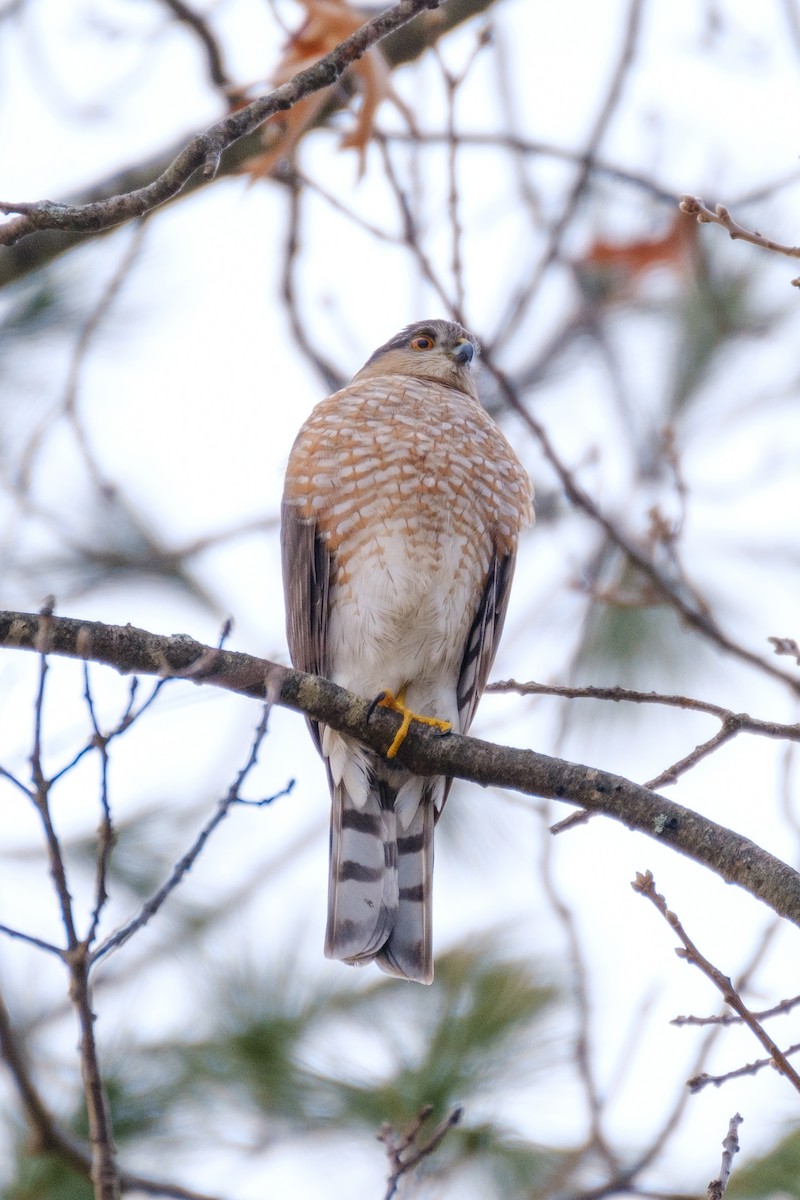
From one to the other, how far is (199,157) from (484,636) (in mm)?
2236

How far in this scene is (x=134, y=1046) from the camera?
4363mm

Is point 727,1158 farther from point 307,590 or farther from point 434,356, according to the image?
point 434,356

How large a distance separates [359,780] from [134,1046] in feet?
3.52

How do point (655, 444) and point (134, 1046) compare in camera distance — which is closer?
point (134, 1046)

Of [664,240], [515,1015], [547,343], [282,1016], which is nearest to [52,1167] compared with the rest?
[282,1016]

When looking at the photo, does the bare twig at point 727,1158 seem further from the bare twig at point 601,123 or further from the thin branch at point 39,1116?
the bare twig at point 601,123

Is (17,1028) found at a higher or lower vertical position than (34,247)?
lower

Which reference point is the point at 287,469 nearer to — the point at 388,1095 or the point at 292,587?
the point at 292,587

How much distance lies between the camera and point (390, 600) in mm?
4359

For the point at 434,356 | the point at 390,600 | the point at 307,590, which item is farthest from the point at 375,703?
the point at 434,356

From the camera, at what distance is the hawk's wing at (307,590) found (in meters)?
4.49

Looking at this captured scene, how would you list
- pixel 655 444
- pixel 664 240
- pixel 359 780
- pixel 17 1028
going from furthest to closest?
pixel 664 240
pixel 655 444
pixel 359 780
pixel 17 1028

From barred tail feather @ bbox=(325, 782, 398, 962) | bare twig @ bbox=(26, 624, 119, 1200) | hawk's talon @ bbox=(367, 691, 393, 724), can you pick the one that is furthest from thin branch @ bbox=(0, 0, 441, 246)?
barred tail feather @ bbox=(325, 782, 398, 962)

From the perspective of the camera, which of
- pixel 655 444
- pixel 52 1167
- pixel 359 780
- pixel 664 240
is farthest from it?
pixel 664 240
